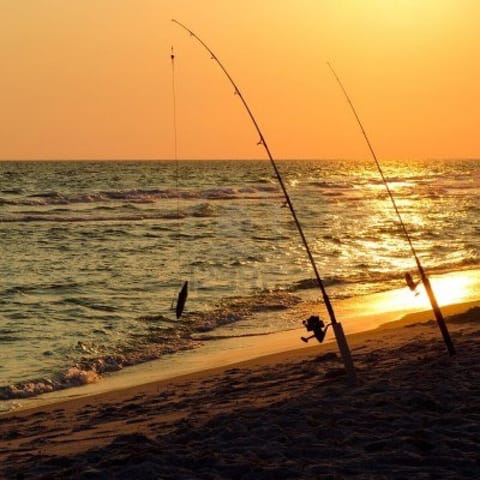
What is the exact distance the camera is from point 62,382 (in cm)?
1099

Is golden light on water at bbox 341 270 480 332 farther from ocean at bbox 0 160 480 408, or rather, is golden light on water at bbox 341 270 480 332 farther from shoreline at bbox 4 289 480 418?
ocean at bbox 0 160 480 408

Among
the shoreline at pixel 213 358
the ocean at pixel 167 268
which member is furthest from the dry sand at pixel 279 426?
the ocean at pixel 167 268

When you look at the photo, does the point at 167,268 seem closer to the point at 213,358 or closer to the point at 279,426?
the point at 213,358

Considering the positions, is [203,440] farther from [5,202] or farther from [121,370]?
[5,202]

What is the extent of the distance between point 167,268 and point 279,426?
54.7 feet

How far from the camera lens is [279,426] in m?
6.59

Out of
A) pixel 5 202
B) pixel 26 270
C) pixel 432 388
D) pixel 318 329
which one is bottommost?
pixel 432 388

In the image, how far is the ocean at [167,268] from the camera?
1318 centimetres

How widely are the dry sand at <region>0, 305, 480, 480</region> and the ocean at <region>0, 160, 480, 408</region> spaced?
1.90 meters

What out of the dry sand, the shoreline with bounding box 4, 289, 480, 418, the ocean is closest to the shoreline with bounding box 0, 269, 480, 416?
the shoreline with bounding box 4, 289, 480, 418

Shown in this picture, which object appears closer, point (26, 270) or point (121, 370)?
point (121, 370)

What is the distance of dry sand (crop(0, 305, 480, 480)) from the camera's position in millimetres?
5645

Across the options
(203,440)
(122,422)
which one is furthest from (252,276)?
(203,440)

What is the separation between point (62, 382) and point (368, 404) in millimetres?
5220
